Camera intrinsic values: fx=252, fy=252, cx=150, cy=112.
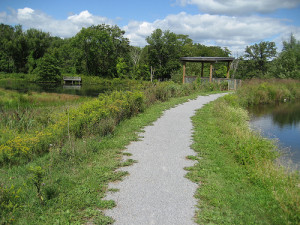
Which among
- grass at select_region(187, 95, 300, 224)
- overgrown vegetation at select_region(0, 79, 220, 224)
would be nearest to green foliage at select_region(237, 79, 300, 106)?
overgrown vegetation at select_region(0, 79, 220, 224)

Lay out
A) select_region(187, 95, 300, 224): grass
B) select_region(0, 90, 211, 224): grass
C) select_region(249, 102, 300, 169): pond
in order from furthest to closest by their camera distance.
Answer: select_region(249, 102, 300, 169): pond → select_region(187, 95, 300, 224): grass → select_region(0, 90, 211, 224): grass

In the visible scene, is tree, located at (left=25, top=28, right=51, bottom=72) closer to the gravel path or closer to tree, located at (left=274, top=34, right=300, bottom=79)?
tree, located at (left=274, top=34, right=300, bottom=79)

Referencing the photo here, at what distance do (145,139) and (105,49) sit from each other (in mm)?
47988

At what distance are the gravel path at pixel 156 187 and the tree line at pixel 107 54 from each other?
3673cm

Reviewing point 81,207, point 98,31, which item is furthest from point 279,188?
point 98,31

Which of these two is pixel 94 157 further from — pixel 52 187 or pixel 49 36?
pixel 49 36

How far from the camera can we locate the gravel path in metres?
3.38

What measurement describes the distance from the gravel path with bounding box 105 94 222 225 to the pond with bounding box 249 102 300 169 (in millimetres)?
4259

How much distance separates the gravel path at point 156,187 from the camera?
3383mm

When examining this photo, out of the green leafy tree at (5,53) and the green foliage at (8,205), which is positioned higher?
the green leafy tree at (5,53)

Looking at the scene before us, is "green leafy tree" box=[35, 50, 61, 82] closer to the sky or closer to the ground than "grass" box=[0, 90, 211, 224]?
closer to the sky

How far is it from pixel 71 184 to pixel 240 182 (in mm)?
2993

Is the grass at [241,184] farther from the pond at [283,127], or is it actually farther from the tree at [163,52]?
the tree at [163,52]

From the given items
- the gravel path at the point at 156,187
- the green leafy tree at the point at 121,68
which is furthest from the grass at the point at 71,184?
the green leafy tree at the point at 121,68
